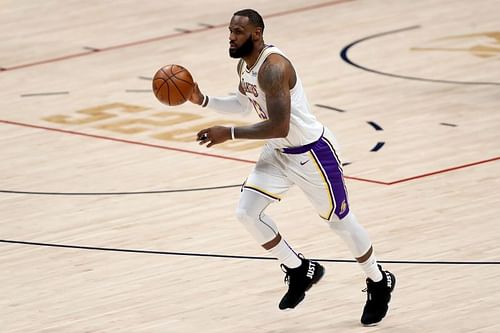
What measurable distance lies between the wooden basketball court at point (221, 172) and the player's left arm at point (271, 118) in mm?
1298

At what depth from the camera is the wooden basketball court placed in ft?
30.0

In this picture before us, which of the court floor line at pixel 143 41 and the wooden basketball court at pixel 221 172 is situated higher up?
the wooden basketball court at pixel 221 172

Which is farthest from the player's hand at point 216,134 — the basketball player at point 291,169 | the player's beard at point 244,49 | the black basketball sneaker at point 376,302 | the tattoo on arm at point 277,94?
the black basketball sneaker at point 376,302


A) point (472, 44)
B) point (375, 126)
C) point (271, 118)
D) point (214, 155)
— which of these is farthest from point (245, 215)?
point (472, 44)

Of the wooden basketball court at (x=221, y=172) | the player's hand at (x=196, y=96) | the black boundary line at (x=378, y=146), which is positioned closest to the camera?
the player's hand at (x=196, y=96)

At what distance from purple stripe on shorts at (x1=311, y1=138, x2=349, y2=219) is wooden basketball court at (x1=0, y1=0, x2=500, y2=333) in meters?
0.76

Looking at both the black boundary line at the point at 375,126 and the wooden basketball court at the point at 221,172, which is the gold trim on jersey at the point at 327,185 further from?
the black boundary line at the point at 375,126

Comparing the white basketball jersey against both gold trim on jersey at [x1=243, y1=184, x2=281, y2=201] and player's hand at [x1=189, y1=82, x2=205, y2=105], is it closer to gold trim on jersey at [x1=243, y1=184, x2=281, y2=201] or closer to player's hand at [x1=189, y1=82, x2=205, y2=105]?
gold trim on jersey at [x1=243, y1=184, x2=281, y2=201]

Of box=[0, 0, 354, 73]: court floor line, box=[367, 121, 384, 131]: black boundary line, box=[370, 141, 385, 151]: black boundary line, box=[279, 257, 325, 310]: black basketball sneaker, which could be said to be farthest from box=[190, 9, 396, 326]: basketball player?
box=[0, 0, 354, 73]: court floor line

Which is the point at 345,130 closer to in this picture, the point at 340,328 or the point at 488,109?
the point at 488,109

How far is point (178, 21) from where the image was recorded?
67.9ft

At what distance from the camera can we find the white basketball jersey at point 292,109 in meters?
8.42

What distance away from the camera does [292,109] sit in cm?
847

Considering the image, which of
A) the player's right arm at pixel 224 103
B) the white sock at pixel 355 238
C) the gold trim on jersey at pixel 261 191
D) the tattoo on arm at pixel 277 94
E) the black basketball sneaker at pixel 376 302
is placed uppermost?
the tattoo on arm at pixel 277 94
